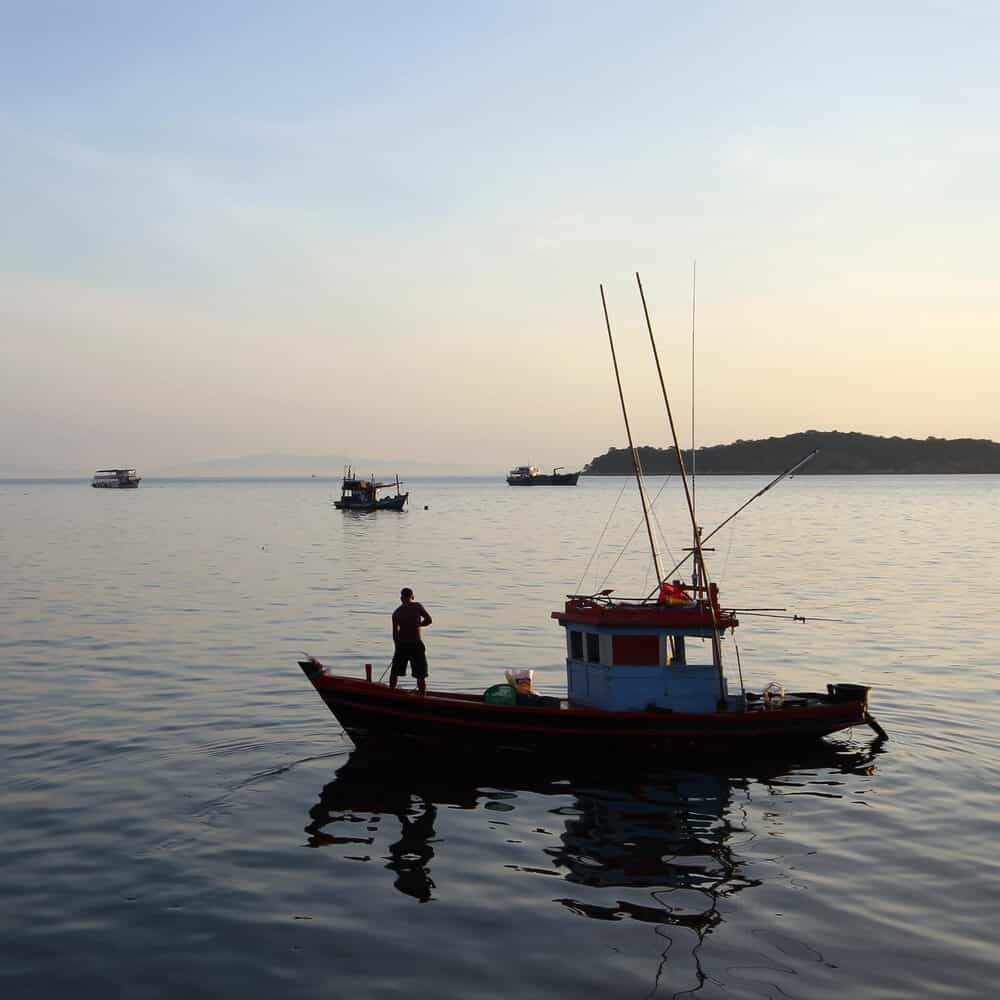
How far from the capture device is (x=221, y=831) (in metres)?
15.4

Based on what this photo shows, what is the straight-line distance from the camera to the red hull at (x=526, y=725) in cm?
1902

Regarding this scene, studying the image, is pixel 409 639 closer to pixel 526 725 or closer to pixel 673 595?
pixel 526 725

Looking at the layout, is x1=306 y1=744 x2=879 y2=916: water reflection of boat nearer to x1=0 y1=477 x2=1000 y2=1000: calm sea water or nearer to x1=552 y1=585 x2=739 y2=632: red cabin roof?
x1=0 y1=477 x2=1000 y2=1000: calm sea water

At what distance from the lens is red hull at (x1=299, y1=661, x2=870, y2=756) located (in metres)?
19.0

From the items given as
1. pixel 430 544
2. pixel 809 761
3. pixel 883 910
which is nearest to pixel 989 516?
pixel 430 544

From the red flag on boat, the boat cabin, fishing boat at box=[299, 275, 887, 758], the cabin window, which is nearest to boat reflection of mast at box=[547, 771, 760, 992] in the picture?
fishing boat at box=[299, 275, 887, 758]

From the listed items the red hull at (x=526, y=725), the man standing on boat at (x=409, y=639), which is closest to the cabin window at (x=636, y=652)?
the red hull at (x=526, y=725)

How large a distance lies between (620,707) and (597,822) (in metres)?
3.63

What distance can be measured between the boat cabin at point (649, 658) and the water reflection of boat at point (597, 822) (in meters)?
1.38

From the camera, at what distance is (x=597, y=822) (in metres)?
16.1

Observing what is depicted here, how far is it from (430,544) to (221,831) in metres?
63.1

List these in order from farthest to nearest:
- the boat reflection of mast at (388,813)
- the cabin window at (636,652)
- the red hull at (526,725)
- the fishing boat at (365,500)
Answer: the fishing boat at (365,500)
the cabin window at (636,652)
the red hull at (526,725)
the boat reflection of mast at (388,813)

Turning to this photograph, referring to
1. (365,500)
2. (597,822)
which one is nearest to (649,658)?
(597,822)

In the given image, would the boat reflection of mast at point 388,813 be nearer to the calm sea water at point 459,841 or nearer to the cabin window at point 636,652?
the calm sea water at point 459,841
